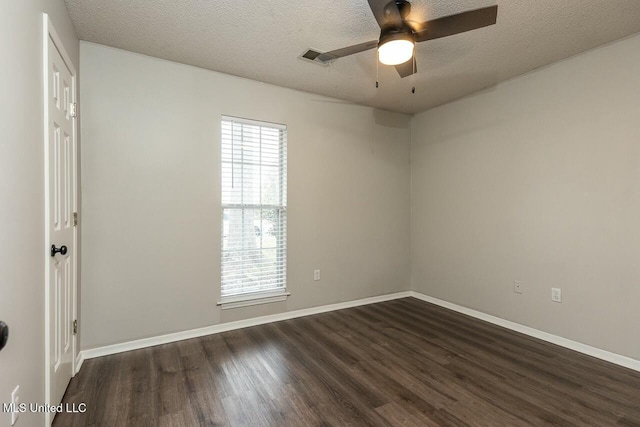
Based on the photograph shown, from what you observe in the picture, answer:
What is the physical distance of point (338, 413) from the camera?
1.90 metres

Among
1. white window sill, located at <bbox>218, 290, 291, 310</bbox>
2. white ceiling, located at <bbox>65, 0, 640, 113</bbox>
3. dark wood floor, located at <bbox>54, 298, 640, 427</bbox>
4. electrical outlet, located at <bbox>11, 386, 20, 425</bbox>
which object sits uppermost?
white ceiling, located at <bbox>65, 0, 640, 113</bbox>

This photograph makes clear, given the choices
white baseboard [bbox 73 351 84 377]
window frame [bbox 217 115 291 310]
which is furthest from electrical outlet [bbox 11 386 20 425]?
window frame [bbox 217 115 291 310]

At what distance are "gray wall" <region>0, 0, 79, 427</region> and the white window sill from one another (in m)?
1.66

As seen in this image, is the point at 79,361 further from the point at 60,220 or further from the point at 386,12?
the point at 386,12

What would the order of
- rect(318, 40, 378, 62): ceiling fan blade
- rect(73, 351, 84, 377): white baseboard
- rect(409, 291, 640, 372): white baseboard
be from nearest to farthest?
rect(318, 40, 378, 62): ceiling fan blade → rect(73, 351, 84, 377): white baseboard → rect(409, 291, 640, 372): white baseboard

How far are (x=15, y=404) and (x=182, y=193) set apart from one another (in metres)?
1.96

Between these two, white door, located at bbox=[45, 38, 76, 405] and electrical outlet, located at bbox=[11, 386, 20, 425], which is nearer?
electrical outlet, located at bbox=[11, 386, 20, 425]

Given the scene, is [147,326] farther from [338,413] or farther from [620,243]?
[620,243]

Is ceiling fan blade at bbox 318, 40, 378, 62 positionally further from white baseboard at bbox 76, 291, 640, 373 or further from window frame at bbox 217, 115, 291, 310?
white baseboard at bbox 76, 291, 640, 373

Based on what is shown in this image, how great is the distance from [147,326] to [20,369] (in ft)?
5.12

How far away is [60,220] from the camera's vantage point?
77.2 inches

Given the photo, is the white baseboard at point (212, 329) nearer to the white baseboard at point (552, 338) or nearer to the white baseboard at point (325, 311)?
the white baseboard at point (325, 311)

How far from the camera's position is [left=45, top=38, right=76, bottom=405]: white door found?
171 centimetres

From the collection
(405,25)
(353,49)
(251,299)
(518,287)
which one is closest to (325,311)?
(251,299)
